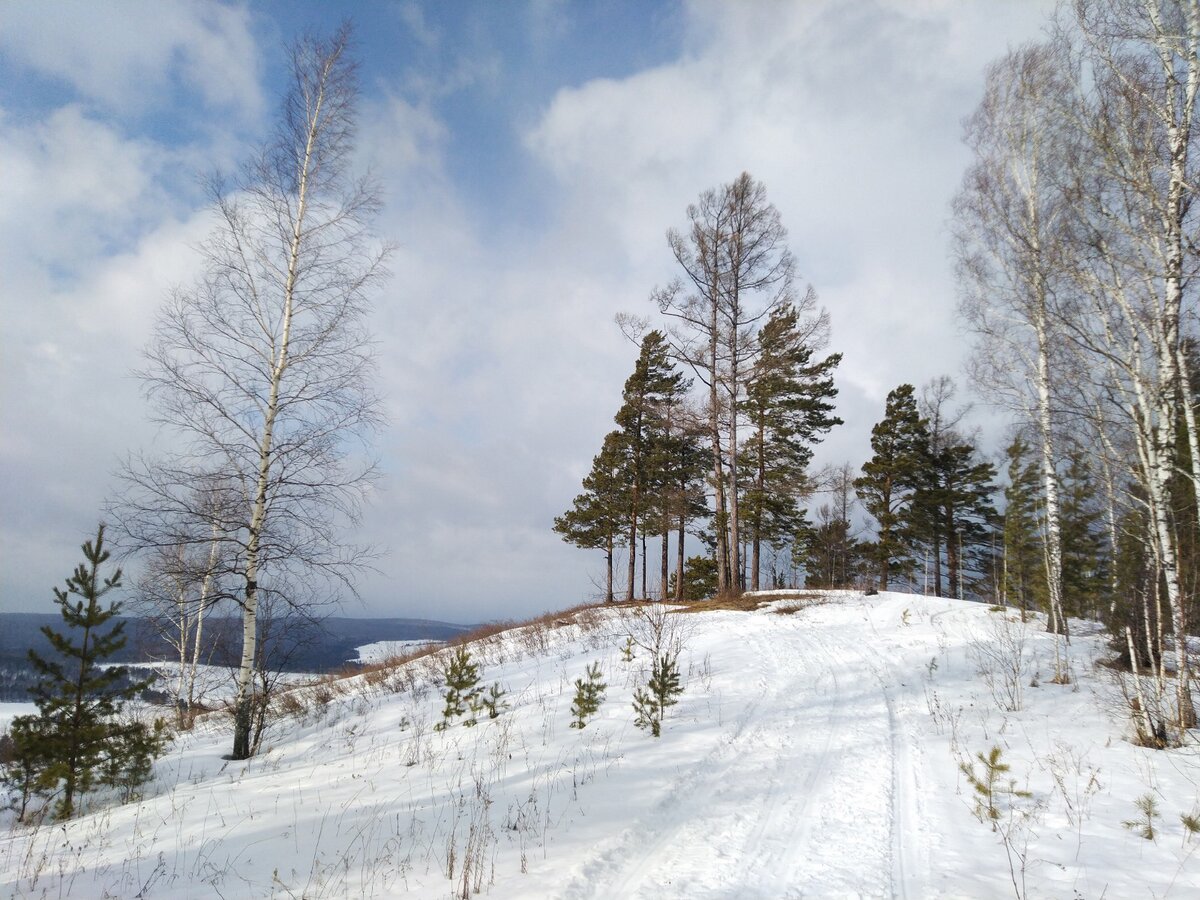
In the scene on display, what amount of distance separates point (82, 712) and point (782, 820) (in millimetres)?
8816

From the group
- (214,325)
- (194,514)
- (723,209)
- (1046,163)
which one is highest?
(723,209)

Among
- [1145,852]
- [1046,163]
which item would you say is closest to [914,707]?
[1145,852]

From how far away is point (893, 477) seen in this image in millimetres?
29094

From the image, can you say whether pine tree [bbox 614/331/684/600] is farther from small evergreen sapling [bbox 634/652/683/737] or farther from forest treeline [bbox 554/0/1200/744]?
small evergreen sapling [bbox 634/652/683/737]

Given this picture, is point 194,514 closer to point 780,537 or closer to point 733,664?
point 733,664

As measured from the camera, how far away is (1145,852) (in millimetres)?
3996

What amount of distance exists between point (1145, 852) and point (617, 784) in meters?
4.22

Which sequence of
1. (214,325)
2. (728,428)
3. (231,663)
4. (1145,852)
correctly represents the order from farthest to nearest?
1. (728,428)
2. (231,663)
3. (214,325)
4. (1145,852)

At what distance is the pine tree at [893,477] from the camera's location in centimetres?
2883

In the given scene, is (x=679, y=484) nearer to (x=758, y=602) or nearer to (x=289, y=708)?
(x=758, y=602)

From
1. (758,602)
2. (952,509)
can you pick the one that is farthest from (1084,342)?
(952,509)

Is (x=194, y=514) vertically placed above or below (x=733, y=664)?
above

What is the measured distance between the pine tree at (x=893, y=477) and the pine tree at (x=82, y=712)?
30756mm

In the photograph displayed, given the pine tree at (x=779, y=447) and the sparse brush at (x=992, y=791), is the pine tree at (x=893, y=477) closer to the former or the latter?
the pine tree at (x=779, y=447)
